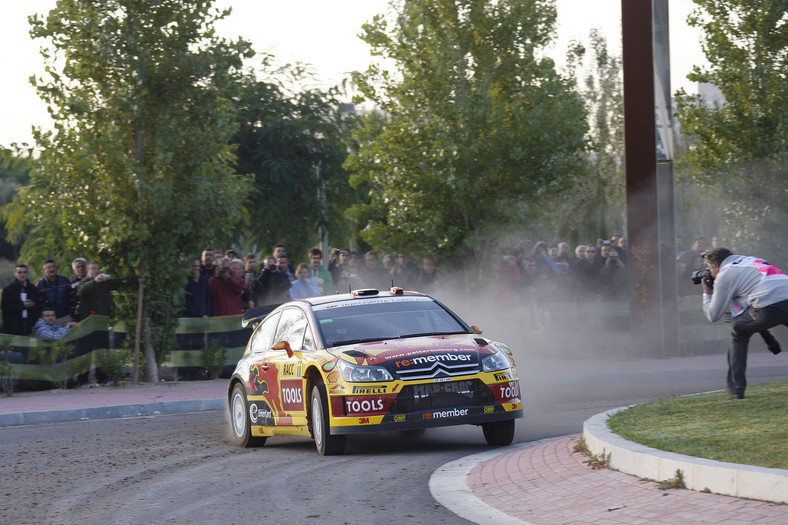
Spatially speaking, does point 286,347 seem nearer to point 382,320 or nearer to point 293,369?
point 293,369

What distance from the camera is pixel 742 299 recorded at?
11.8 meters

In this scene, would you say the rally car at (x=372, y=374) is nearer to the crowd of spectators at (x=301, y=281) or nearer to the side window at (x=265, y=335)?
the side window at (x=265, y=335)

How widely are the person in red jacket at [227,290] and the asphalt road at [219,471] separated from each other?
4753 mm

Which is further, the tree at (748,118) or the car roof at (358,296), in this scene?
the tree at (748,118)

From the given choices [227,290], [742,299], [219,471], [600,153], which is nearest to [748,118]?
[227,290]

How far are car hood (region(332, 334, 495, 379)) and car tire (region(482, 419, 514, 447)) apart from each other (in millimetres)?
707

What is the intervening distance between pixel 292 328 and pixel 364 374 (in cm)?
197

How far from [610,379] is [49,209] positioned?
10.1 metres

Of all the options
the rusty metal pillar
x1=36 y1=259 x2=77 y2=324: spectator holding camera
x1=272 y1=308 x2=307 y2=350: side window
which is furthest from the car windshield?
the rusty metal pillar

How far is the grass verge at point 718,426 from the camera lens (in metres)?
8.15

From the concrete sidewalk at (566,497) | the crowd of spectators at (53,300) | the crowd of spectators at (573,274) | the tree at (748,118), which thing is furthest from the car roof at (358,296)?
the tree at (748,118)

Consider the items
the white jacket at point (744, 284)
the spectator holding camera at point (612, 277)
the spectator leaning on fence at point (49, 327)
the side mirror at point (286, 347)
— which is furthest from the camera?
the spectator holding camera at point (612, 277)

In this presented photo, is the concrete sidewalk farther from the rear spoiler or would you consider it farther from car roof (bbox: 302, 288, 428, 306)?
the rear spoiler

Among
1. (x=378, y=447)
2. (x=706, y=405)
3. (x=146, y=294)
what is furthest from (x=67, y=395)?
(x=706, y=405)
